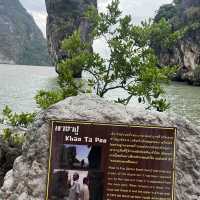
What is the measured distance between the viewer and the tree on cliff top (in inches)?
423

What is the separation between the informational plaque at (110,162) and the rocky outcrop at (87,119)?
225 mm

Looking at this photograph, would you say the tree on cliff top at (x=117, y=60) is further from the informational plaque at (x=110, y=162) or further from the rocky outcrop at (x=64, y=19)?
the rocky outcrop at (x=64, y=19)

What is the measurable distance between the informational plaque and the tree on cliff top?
5.05m

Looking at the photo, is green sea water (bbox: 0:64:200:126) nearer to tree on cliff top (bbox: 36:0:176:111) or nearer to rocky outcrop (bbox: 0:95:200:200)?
tree on cliff top (bbox: 36:0:176:111)

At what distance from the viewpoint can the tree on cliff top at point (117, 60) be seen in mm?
10742

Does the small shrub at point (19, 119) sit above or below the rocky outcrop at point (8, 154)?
above

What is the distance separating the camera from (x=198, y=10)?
6675 cm

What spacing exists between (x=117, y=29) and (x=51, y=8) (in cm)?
7397

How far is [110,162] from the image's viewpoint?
534 centimetres

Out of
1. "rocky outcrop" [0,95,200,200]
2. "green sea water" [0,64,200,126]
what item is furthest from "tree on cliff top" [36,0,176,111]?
"green sea water" [0,64,200,126]

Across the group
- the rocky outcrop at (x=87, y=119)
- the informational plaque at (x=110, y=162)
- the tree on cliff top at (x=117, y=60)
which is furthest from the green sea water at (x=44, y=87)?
the informational plaque at (x=110, y=162)

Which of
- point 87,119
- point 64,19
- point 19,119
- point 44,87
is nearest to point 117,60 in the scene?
point 19,119

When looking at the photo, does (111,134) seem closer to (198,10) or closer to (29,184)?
(29,184)

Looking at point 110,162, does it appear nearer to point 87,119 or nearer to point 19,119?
point 87,119
